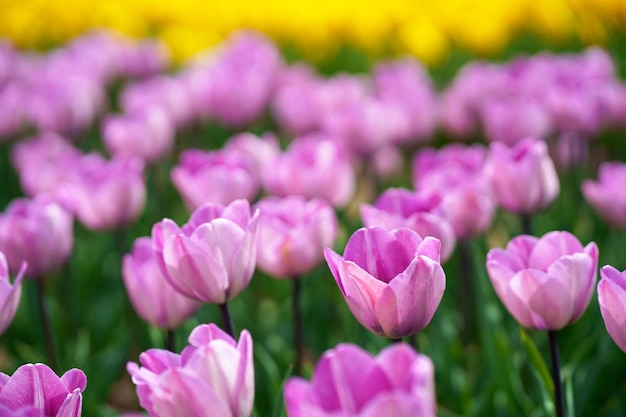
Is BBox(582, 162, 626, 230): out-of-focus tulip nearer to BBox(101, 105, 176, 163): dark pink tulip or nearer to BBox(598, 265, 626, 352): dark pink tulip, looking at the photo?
BBox(598, 265, 626, 352): dark pink tulip

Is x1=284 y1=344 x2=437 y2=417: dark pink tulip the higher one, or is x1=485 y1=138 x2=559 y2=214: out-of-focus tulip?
x1=284 y1=344 x2=437 y2=417: dark pink tulip

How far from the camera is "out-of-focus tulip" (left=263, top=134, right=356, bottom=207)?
184 cm

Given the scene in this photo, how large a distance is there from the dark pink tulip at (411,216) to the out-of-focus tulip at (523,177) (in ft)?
0.82

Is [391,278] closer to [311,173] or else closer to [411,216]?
[411,216]

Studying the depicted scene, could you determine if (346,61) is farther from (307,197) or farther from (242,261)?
(242,261)

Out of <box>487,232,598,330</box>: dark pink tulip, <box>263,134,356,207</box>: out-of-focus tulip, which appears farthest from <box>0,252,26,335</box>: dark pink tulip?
A: <box>263,134,356,207</box>: out-of-focus tulip

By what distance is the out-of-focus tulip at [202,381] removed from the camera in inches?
31.7

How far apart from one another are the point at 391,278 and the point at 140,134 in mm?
1562

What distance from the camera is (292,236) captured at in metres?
1.37

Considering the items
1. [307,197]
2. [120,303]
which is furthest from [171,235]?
[120,303]

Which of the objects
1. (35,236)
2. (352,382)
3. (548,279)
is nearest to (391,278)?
(548,279)

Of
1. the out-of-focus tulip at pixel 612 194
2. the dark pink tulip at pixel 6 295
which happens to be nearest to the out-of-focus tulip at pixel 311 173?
the out-of-focus tulip at pixel 612 194

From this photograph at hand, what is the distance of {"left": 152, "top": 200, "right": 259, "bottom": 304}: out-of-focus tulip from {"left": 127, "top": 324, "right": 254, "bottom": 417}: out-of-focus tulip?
0.63ft

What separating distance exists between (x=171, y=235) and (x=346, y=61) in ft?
12.0
